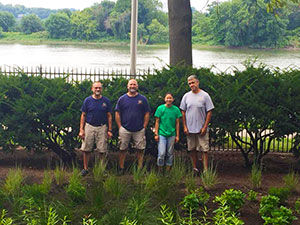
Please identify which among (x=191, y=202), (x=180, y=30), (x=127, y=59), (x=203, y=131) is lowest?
(x=191, y=202)

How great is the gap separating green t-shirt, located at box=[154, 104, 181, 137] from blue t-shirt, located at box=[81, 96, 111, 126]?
0.85 meters

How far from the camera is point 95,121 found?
8.09 metres

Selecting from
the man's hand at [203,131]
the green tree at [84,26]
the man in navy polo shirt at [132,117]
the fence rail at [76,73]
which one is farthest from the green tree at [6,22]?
the man's hand at [203,131]

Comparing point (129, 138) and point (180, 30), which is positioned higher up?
point (180, 30)

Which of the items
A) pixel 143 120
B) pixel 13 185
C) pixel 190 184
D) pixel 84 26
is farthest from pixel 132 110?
pixel 84 26

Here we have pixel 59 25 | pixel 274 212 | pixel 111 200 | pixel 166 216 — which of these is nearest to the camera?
pixel 274 212

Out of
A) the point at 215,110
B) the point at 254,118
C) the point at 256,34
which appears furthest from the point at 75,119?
the point at 256,34

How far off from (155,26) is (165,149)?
220 feet

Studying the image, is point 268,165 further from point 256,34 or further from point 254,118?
point 256,34

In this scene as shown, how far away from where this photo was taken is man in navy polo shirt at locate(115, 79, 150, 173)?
8008mm

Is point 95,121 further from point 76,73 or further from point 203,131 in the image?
point 76,73

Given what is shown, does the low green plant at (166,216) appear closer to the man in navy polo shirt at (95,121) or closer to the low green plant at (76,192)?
the low green plant at (76,192)

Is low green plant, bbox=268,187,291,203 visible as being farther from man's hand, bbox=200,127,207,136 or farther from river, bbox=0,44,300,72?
river, bbox=0,44,300,72

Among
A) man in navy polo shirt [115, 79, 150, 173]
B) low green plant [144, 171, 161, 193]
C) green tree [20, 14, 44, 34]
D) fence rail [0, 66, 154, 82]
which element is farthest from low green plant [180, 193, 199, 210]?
green tree [20, 14, 44, 34]
